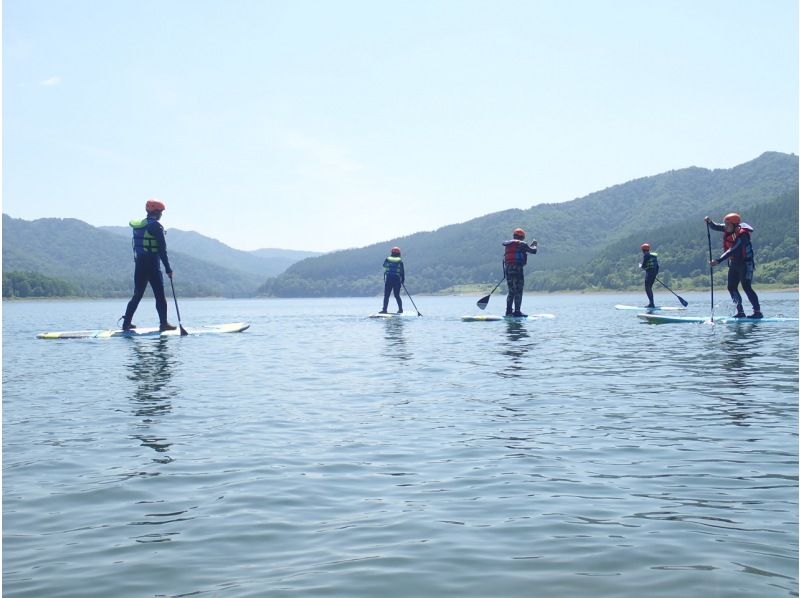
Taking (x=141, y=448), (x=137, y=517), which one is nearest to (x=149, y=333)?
(x=141, y=448)

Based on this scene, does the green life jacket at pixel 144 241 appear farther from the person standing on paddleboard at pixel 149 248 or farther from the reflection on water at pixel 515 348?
the reflection on water at pixel 515 348

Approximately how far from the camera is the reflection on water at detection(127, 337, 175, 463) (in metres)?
8.62

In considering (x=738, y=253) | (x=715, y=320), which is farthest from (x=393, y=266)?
(x=738, y=253)

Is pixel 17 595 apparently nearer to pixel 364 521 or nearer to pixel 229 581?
pixel 229 581

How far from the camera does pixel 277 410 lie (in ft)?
34.5

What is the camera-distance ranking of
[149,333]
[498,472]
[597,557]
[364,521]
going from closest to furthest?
[597,557] → [364,521] → [498,472] → [149,333]

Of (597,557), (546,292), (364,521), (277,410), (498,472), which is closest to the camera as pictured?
(597,557)

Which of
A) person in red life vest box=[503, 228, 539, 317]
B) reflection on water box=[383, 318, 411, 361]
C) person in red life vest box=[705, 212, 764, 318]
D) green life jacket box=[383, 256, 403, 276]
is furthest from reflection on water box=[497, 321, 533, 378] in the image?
green life jacket box=[383, 256, 403, 276]

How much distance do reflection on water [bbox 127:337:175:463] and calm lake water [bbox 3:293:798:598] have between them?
67 millimetres

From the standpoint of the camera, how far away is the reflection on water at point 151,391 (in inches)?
340

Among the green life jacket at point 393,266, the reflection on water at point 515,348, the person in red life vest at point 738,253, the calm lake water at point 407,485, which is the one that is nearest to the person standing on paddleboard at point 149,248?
the calm lake water at point 407,485

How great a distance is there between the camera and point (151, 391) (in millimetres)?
12445

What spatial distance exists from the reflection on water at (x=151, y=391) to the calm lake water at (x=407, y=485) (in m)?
0.07

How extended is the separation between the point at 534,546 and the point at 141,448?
4711 mm
